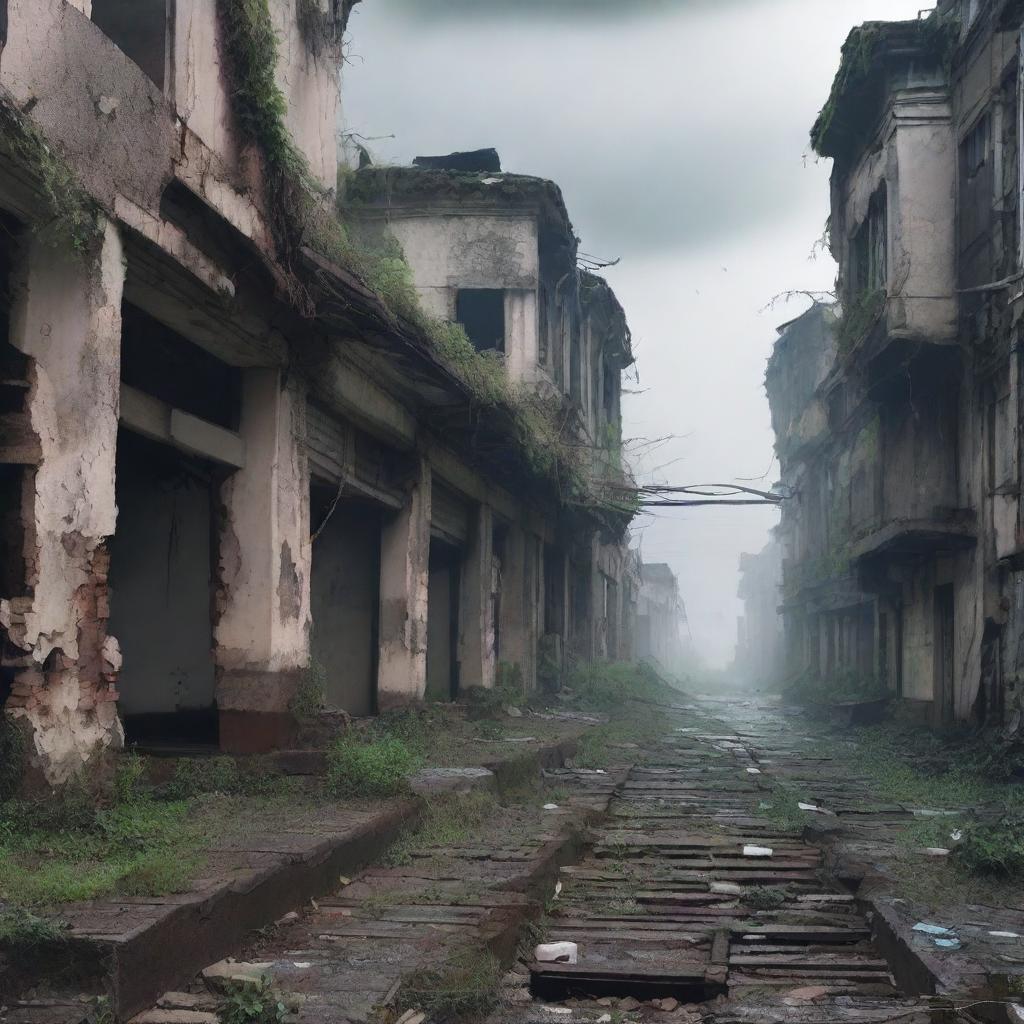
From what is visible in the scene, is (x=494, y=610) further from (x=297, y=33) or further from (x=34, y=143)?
(x=34, y=143)

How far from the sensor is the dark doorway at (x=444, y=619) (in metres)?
16.7

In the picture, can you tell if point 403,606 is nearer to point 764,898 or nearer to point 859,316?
point 764,898

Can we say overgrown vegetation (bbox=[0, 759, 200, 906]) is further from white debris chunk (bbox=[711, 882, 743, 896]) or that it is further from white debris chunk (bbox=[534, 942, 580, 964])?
white debris chunk (bbox=[711, 882, 743, 896])

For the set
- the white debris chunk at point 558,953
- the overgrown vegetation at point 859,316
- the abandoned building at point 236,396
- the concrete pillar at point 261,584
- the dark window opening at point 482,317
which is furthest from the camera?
the dark window opening at point 482,317

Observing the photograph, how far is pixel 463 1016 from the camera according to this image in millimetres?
4141

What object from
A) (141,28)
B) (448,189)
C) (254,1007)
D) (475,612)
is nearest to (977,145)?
(448,189)

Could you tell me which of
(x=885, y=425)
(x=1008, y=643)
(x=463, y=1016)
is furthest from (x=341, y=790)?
(x=885, y=425)

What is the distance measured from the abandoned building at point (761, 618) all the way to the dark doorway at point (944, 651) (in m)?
26.0

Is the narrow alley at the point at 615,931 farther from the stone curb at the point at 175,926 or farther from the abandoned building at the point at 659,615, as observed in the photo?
the abandoned building at the point at 659,615

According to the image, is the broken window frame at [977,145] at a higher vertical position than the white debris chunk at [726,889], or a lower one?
higher

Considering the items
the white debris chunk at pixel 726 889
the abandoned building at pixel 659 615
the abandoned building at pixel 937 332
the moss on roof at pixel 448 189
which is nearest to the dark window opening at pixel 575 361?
the moss on roof at pixel 448 189

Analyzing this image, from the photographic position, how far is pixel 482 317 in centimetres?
1902

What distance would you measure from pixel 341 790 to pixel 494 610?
34.6 ft

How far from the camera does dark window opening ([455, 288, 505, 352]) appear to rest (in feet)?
61.0
